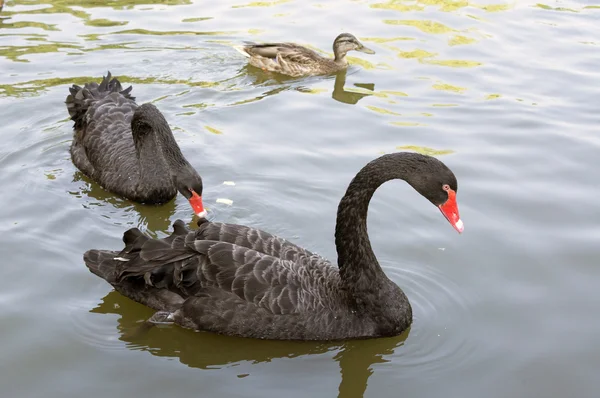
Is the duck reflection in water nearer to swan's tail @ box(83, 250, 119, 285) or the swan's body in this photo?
the swan's body

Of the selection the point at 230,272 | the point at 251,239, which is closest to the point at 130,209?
the point at 251,239

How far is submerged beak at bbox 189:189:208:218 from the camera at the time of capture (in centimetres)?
659

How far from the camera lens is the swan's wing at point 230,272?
5.17 m

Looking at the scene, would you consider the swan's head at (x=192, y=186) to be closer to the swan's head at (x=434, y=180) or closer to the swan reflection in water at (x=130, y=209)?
the swan reflection in water at (x=130, y=209)

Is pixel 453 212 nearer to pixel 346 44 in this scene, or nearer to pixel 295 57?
pixel 295 57

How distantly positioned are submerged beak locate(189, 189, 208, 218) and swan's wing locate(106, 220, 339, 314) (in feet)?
3.70

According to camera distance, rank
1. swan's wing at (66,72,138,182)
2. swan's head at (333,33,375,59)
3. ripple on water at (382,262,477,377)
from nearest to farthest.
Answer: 1. ripple on water at (382,262,477,377)
2. swan's wing at (66,72,138,182)
3. swan's head at (333,33,375,59)

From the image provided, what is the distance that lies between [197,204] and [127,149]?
143 cm

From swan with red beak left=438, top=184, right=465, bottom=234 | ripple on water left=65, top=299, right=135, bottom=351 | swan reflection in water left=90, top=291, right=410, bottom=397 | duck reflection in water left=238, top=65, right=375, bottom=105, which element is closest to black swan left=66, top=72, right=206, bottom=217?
ripple on water left=65, top=299, right=135, bottom=351

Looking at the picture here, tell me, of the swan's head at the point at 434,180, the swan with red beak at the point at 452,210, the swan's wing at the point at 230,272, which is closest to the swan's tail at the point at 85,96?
the swan's wing at the point at 230,272

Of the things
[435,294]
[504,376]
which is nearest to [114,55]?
[435,294]

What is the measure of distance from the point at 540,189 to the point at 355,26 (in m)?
5.57

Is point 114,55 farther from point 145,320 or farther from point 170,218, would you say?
point 145,320

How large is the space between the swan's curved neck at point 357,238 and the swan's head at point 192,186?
5.43 feet
